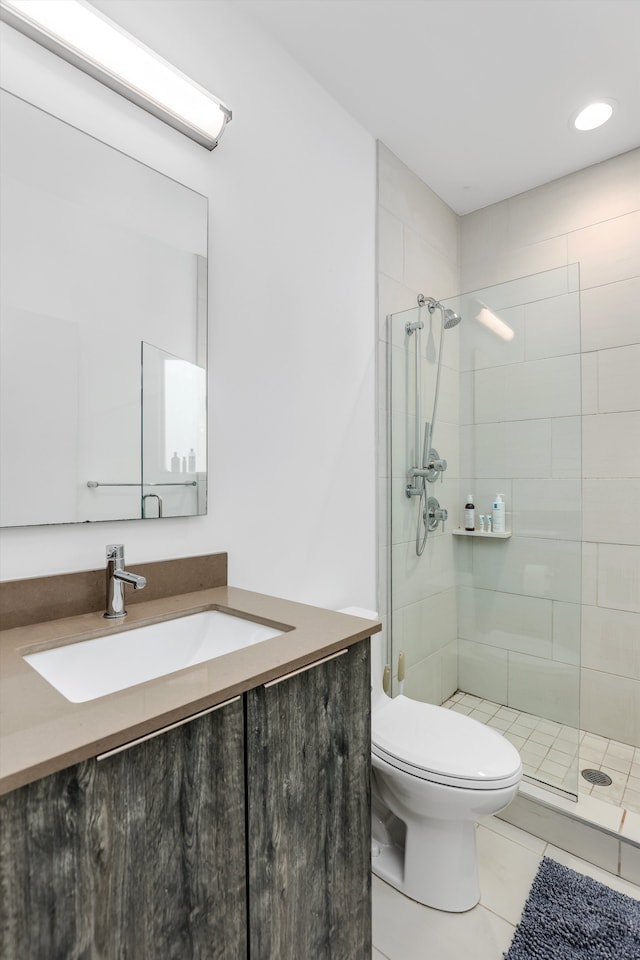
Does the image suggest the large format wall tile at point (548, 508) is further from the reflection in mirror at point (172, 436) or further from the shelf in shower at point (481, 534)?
the reflection in mirror at point (172, 436)

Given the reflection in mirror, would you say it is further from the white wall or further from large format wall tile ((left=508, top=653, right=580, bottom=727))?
large format wall tile ((left=508, top=653, right=580, bottom=727))

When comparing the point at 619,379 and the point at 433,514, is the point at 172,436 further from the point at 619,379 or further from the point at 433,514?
the point at 619,379

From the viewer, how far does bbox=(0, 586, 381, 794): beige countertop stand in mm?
604

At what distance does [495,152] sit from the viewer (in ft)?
7.32

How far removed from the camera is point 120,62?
1184 millimetres

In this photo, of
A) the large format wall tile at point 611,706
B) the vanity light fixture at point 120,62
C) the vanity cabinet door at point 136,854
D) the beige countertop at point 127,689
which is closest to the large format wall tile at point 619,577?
the large format wall tile at point 611,706

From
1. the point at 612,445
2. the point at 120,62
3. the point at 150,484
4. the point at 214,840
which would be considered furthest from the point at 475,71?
the point at 214,840

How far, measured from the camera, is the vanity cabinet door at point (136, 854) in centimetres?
57

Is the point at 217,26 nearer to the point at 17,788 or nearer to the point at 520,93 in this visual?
the point at 520,93

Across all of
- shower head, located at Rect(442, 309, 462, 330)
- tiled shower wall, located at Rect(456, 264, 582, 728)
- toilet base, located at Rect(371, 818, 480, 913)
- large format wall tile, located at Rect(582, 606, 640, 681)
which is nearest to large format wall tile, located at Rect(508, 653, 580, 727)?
tiled shower wall, located at Rect(456, 264, 582, 728)

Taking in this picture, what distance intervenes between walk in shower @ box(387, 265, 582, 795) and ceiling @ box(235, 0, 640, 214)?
67 cm

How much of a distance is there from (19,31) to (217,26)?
2.07 ft

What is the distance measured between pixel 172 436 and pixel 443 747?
117cm

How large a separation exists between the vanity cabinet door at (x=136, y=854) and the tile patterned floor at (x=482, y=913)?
798 millimetres
